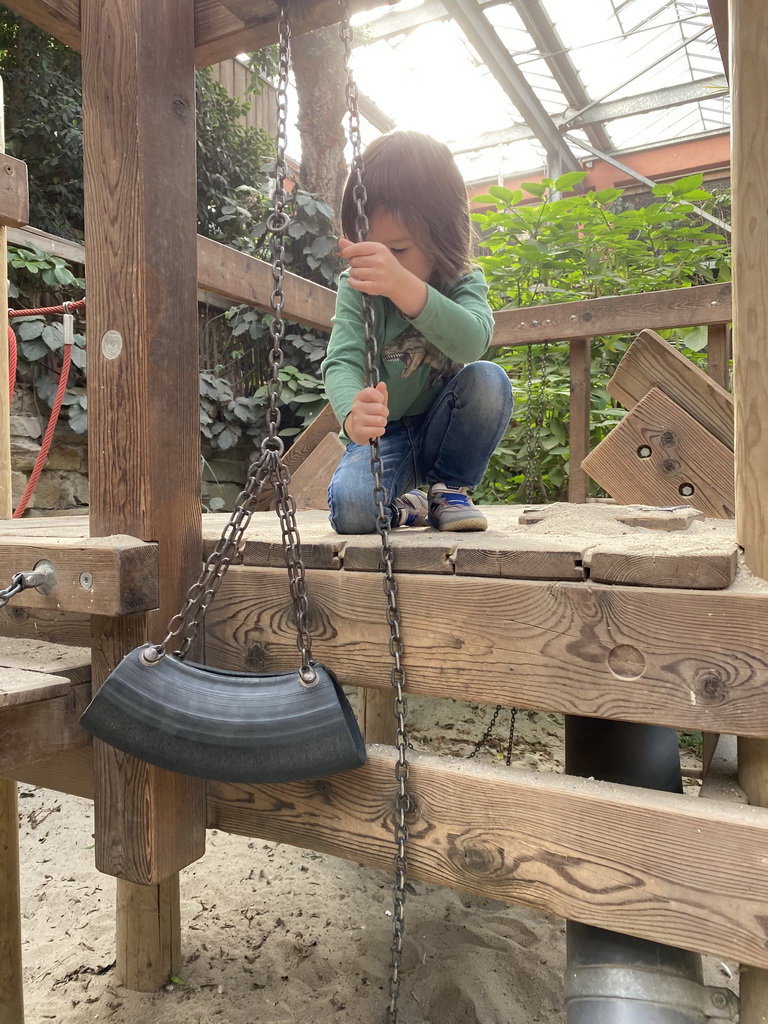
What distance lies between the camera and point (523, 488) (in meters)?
4.33

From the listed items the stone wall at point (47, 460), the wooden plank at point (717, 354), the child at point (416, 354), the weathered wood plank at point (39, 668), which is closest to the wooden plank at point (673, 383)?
the wooden plank at point (717, 354)

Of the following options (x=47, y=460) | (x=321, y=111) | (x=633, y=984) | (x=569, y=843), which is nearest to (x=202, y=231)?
(x=321, y=111)

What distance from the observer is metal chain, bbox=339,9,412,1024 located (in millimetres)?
1209

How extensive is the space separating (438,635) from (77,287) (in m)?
4.79

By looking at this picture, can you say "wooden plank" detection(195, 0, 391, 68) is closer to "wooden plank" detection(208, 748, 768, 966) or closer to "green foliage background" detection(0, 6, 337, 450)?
"wooden plank" detection(208, 748, 768, 966)

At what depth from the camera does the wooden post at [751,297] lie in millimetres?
1128

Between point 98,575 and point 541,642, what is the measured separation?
0.80 meters

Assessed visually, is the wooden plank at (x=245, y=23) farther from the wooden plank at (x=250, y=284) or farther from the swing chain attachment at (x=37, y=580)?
the swing chain attachment at (x=37, y=580)

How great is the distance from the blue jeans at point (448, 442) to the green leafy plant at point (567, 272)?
2527 mm

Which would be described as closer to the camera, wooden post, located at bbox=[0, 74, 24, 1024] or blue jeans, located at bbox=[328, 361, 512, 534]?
Answer: blue jeans, located at bbox=[328, 361, 512, 534]

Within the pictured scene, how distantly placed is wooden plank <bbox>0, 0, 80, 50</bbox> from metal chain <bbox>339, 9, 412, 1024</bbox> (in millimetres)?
539

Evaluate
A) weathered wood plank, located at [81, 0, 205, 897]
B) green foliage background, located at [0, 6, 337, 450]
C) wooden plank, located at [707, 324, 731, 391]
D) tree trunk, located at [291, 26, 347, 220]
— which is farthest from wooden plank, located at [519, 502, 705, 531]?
tree trunk, located at [291, 26, 347, 220]

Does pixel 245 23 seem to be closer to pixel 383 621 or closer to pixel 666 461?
pixel 383 621

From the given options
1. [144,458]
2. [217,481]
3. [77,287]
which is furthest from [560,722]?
[77,287]
